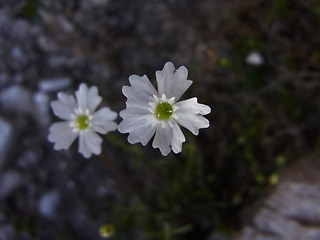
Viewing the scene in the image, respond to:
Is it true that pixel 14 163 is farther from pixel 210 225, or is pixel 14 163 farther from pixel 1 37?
pixel 210 225

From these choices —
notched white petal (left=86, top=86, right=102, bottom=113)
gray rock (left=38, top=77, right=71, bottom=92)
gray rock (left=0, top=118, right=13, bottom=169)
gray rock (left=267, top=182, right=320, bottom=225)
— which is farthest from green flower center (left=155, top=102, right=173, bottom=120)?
gray rock (left=0, top=118, right=13, bottom=169)

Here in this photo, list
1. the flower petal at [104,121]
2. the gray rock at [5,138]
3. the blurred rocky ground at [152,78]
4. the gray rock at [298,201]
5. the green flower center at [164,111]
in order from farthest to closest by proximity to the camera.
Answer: the gray rock at [5,138] → the blurred rocky ground at [152,78] → the gray rock at [298,201] → the flower petal at [104,121] → the green flower center at [164,111]

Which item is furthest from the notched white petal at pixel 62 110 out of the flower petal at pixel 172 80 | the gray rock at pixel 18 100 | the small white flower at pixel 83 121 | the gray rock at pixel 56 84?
the gray rock at pixel 18 100

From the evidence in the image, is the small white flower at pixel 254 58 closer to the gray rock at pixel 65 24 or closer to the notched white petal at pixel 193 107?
the notched white petal at pixel 193 107

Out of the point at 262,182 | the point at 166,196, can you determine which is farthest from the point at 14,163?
the point at 262,182

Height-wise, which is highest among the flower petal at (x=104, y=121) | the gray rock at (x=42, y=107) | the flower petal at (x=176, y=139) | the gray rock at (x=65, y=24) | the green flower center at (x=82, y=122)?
the gray rock at (x=65, y=24)

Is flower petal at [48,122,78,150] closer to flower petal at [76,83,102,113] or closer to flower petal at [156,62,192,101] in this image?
flower petal at [76,83,102,113]

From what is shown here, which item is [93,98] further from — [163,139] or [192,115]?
[192,115]
